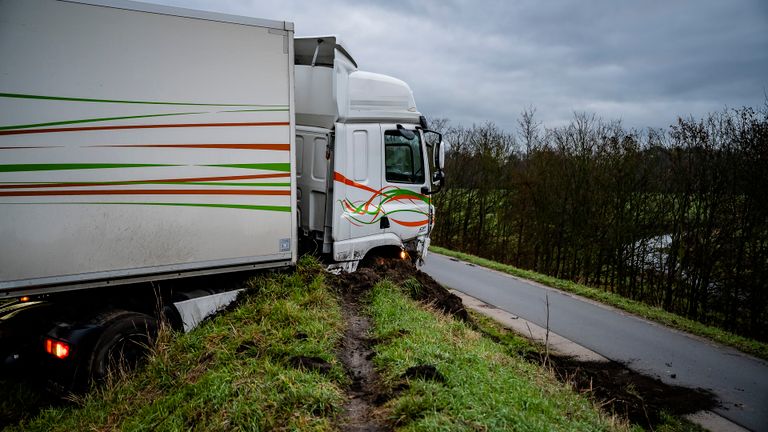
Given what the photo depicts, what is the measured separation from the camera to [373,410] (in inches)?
158

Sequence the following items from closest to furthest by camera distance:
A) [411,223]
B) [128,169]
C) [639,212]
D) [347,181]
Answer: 1. [128,169]
2. [347,181]
3. [411,223]
4. [639,212]

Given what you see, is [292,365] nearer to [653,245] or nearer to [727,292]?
[727,292]

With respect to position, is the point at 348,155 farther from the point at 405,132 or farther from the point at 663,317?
the point at 663,317

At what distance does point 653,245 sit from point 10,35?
17.0 m

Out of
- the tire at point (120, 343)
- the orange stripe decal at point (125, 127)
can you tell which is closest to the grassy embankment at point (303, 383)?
the tire at point (120, 343)

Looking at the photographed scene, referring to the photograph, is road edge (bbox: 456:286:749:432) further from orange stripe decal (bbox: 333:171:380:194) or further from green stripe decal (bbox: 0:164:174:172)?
green stripe decal (bbox: 0:164:174:172)

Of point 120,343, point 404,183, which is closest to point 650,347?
point 404,183

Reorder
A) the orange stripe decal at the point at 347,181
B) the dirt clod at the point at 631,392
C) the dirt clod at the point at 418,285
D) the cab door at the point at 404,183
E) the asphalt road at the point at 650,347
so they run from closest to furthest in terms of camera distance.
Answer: the dirt clod at the point at 631,392, the asphalt road at the point at 650,347, the orange stripe decal at the point at 347,181, the dirt clod at the point at 418,285, the cab door at the point at 404,183

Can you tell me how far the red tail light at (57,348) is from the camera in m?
4.93

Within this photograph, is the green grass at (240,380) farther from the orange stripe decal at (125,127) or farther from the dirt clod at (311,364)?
the orange stripe decal at (125,127)

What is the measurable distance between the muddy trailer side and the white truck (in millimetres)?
12

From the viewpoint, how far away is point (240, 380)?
13.6ft

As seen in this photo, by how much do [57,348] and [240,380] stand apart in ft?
7.16

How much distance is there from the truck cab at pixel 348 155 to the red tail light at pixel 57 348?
3.36 m
